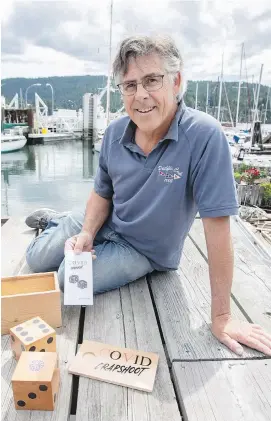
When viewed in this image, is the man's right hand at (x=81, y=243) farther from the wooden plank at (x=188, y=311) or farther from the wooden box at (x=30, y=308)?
the wooden plank at (x=188, y=311)

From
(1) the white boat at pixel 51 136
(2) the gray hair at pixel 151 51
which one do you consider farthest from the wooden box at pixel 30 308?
(1) the white boat at pixel 51 136

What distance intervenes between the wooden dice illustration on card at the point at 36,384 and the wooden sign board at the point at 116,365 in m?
0.16

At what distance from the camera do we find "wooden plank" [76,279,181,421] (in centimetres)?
120

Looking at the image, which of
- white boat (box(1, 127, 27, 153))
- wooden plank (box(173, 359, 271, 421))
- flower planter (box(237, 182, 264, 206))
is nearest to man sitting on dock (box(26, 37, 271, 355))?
wooden plank (box(173, 359, 271, 421))

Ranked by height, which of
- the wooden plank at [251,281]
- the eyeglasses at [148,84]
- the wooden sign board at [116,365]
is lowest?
the wooden sign board at [116,365]

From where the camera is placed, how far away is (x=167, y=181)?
5.81 feet

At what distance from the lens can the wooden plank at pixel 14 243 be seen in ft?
7.36

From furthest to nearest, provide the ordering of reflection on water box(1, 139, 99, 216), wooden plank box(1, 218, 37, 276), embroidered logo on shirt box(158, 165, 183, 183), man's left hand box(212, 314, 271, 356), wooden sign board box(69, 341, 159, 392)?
1. reflection on water box(1, 139, 99, 216)
2. wooden plank box(1, 218, 37, 276)
3. embroidered logo on shirt box(158, 165, 183, 183)
4. man's left hand box(212, 314, 271, 356)
5. wooden sign board box(69, 341, 159, 392)

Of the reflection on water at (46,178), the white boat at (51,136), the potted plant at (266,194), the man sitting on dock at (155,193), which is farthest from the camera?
the white boat at (51,136)

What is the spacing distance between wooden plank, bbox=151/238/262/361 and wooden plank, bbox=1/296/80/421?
41 cm

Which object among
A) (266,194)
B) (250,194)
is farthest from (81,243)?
(266,194)

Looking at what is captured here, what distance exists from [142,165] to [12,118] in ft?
149

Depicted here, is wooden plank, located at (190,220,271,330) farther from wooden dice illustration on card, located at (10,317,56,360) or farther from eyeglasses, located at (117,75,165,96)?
eyeglasses, located at (117,75,165,96)

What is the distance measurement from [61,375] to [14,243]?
4.66 ft
